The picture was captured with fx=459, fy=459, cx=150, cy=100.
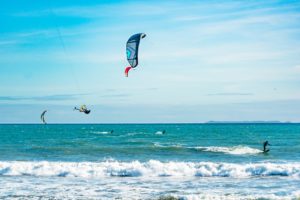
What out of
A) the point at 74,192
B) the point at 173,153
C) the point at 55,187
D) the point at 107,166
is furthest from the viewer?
the point at 173,153

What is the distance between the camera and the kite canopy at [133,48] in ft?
60.0

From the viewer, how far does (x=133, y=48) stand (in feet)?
61.1

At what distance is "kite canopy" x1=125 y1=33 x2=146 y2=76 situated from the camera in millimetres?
18297

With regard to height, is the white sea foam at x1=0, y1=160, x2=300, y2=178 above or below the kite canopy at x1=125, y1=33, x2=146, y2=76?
below

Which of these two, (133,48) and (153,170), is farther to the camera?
(153,170)

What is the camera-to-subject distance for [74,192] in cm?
1814

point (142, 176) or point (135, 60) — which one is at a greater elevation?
point (135, 60)

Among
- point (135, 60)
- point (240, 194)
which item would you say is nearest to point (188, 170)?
point (240, 194)

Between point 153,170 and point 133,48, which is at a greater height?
point 133,48

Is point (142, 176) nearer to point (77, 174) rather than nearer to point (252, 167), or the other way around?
point (77, 174)

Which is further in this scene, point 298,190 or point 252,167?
point 252,167

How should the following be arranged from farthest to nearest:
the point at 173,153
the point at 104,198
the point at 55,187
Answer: the point at 173,153
the point at 55,187
the point at 104,198

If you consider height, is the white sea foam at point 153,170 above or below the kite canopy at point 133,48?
below

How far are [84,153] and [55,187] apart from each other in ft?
58.1
